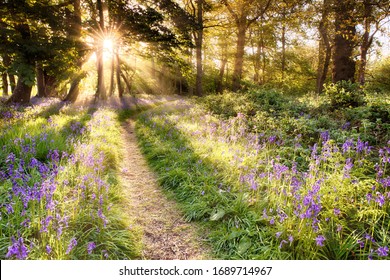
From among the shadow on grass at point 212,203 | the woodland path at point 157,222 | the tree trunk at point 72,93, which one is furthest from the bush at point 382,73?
the woodland path at point 157,222

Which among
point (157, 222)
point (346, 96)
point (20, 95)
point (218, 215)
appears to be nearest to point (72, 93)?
point (20, 95)

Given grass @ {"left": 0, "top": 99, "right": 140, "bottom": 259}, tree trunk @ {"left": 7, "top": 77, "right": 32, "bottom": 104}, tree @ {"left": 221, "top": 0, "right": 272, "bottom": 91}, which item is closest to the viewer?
grass @ {"left": 0, "top": 99, "right": 140, "bottom": 259}

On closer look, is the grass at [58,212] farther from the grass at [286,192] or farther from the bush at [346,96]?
the bush at [346,96]

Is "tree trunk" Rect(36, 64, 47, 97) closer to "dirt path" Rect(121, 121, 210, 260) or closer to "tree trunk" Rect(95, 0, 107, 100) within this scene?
"tree trunk" Rect(95, 0, 107, 100)

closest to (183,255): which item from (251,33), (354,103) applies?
(354,103)

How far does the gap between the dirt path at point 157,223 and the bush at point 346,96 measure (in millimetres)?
7990

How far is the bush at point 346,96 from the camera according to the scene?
954 cm

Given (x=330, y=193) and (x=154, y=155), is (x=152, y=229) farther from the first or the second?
(x=154, y=155)

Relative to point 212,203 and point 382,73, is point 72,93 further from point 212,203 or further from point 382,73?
point 382,73

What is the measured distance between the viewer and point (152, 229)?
3959 mm

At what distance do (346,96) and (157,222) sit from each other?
29.6 feet

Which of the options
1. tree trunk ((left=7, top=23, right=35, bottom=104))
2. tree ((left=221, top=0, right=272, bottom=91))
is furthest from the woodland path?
tree ((left=221, top=0, right=272, bottom=91))

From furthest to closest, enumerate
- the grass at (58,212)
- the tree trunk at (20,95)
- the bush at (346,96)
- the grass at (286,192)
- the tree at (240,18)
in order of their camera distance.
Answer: the tree at (240,18) < the tree trunk at (20,95) < the bush at (346,96) < the grass at (286,192) < the grass at (58,212)

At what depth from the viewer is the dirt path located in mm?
3475
